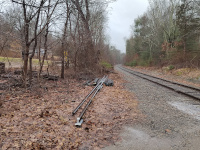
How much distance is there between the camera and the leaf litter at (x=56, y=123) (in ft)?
11.7

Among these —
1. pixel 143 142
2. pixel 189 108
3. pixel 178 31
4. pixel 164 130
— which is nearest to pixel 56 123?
pixel 143 142

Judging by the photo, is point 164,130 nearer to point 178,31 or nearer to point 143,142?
point 143,142

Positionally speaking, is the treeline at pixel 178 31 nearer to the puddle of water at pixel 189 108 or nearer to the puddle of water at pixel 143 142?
the puddle of water at pixel 189 108

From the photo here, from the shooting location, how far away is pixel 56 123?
4.62m

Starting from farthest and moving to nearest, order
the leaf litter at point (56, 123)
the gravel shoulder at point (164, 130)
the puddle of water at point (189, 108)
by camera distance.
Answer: the puddle of water at point (189, 108)
the gravel shoulder at point (164, 130)
the leaf litter at point (56, 123)

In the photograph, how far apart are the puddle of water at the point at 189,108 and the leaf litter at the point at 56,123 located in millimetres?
1701

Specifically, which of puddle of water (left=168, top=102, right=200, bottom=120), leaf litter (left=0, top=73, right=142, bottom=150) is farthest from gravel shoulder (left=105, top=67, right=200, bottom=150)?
leaf litter (left=0, top=73, right=142, bottom=150)

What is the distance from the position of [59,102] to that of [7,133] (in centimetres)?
298

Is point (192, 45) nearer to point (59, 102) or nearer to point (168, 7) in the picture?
point (168, 7)

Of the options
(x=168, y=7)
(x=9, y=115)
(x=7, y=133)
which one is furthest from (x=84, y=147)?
(x=168, y=7)

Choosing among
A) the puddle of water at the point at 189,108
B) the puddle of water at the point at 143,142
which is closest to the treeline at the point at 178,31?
the puddle of water at the point at 189,108

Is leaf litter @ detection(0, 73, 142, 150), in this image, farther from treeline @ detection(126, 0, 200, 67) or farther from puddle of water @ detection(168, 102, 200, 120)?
treeline @ detection(126, 0, 200, 67)

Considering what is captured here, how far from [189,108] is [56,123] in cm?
509

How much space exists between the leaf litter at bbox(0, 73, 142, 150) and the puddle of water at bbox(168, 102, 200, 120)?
67.0 inches
